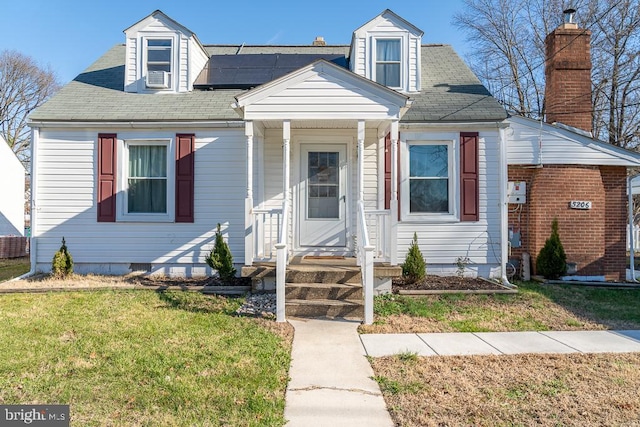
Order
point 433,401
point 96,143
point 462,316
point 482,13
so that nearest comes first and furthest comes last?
point 433,401, point 462,316, point 96,143, point 482,13

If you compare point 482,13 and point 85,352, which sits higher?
point 482,13

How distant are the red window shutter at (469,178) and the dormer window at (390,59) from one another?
200 cm

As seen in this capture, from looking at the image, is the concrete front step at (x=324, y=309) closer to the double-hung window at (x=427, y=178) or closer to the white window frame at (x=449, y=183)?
the white window frame at (x=449, y=183)

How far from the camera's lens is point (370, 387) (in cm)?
352

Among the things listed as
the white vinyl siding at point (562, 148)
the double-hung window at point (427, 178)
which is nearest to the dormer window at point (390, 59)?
the double-hung window at point (427, 178)

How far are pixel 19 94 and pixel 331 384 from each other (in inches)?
1147

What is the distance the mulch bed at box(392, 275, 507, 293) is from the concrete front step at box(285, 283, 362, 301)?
1.09 metres

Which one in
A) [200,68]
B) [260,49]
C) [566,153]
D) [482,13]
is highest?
[482,13]

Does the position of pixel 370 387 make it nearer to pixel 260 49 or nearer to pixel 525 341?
pixel 525 341

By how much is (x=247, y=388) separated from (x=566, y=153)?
310 inches

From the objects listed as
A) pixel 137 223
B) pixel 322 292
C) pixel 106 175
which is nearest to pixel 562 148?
pixel 322 292

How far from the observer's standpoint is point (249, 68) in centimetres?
974

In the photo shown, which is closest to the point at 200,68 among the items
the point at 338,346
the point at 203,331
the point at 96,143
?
the point at 96,143

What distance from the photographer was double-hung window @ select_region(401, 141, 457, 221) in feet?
27.0
